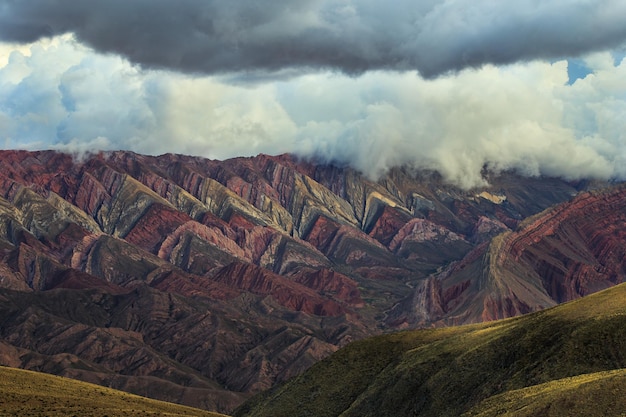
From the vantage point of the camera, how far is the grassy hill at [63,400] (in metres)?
154

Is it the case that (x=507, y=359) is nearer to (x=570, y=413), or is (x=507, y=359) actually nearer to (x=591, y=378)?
(x=591, y=378)

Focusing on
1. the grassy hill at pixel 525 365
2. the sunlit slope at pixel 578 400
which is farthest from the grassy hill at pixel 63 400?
the sunlit slope at pixel 578 400

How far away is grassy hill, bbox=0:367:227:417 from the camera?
154 meters

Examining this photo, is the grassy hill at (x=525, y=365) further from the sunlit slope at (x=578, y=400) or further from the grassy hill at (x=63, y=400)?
the grassy hill at (x=63, y=400)

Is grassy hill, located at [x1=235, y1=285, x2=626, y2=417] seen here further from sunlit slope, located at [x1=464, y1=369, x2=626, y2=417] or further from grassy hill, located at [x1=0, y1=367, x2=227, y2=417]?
grassy hill, located at [x1=0, y1=367, x2=227, y2=417]

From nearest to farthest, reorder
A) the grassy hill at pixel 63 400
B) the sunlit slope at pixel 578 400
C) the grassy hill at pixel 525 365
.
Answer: the sunlit slope at pixel 578 400 → the grassy hill at pixel 525 365 → the grassy hill at pixel 63 400

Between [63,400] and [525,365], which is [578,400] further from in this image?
[63,400]

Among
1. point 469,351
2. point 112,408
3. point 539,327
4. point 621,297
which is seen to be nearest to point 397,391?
point 469,351

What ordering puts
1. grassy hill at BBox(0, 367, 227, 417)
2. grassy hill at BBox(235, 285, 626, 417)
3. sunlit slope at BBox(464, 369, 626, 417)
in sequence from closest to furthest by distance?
sunlit slope at BBox(464, 369, 626, 417), grassy hill at BBox(235, 285, 626, 417), grassy hill at BBox(0, 367, 227, 417)

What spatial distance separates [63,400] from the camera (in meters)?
167

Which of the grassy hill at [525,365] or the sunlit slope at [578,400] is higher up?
the sunlit slope at [578,400]

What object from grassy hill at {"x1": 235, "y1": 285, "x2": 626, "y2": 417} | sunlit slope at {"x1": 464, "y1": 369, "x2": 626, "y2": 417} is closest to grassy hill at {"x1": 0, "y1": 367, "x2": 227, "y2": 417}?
grassy hill at {"x1": 235, "y1": 285, "x2": 626, "y2": 417}

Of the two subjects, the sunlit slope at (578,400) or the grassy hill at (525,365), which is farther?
the grassy hill at (525,365)

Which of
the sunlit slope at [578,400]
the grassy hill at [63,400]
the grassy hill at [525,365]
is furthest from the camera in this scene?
the grassy hill at [63,400]
